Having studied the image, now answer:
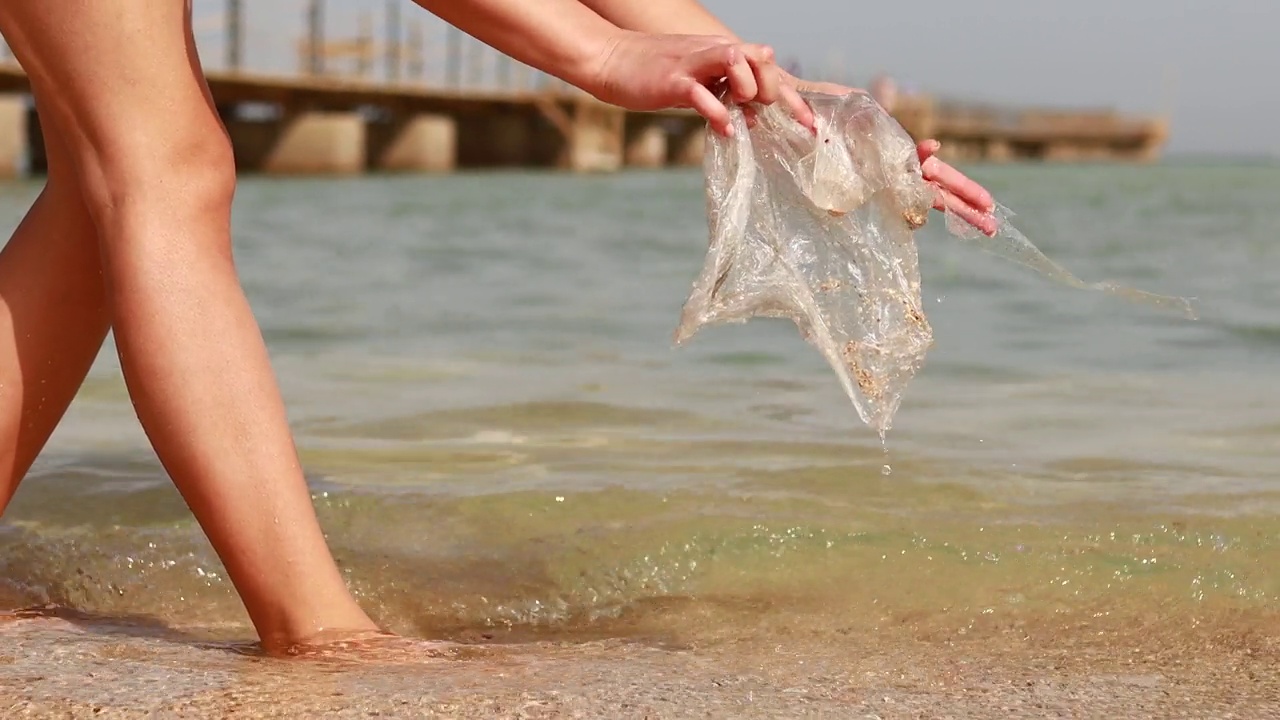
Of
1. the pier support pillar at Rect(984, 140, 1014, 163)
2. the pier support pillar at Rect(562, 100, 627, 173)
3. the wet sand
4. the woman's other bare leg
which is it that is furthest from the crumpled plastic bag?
Result: the pier support pillar at Rect(984, 140, 1014, 163)

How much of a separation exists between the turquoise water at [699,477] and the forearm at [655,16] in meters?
0.68

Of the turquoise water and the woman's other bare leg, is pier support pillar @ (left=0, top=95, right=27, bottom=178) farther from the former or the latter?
the woman's other bare leg

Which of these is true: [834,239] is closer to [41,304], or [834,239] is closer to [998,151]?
[41,304]

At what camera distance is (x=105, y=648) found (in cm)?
164

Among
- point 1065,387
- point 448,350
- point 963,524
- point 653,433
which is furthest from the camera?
point 448,350

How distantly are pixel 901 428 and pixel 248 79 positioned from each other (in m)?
19.8

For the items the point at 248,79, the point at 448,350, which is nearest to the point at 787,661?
the point at 448,350

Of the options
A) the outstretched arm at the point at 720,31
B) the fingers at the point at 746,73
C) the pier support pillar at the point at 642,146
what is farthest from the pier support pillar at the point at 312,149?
the fingers at the point at 746,73

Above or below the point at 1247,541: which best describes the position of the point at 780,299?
above

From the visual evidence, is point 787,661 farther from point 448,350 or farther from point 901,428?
point 448,350

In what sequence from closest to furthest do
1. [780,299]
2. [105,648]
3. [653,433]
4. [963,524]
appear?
[105,648] → [780,299] → [963,524] → [653,433]

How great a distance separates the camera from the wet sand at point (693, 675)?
140 cm

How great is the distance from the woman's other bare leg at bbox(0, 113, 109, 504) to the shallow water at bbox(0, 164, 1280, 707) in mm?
260

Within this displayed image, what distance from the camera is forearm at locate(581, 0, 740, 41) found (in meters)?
1.85
